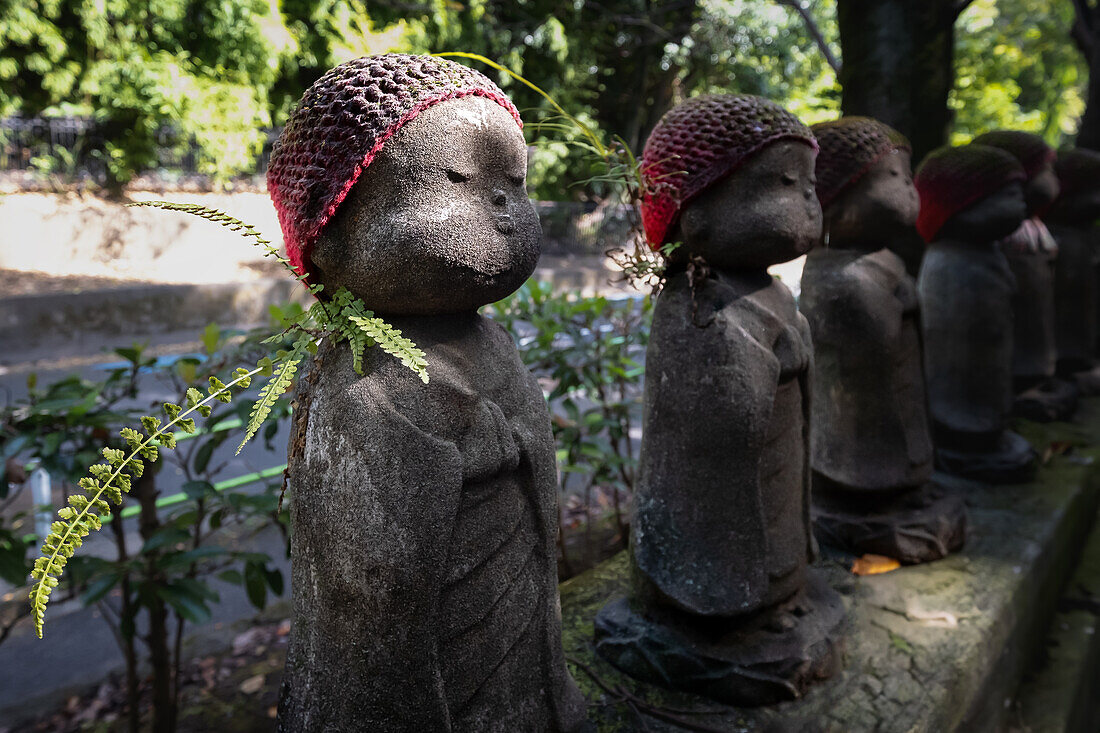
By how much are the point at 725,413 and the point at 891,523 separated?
1383 millimetres

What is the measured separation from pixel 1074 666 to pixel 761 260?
8.35 feet

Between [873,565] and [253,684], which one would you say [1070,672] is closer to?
[873,565]

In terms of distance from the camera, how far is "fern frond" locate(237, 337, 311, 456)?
1392 millimetres

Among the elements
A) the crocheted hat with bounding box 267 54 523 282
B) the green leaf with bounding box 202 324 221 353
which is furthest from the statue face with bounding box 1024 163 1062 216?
the green leaf with bounding box 202 324 221 353

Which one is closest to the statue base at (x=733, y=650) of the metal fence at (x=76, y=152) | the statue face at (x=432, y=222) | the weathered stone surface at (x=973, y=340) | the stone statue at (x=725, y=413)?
the stone statue at (x=725, y=413)

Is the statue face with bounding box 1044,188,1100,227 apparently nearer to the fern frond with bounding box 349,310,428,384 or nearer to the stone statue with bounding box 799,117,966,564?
the stone statue with bounding box 799,117,966,564

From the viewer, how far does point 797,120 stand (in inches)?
91.3

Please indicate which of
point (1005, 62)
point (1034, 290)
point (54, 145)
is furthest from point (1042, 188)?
point (54, 145)

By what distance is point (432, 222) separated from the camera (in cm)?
154

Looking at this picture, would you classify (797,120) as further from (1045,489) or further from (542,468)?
(1045,489)

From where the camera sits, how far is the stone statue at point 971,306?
147 inches

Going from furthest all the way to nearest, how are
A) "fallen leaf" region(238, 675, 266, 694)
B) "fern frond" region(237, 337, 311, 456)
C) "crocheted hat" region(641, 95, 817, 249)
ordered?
"fallen leaf" region(238, 675, 266, 694)
"crocheted hat" region(641, 95, 817, 249)
"fern frond" region(237, 337, 311, 456)

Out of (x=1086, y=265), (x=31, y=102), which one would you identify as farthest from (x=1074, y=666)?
(x=31, y=102)

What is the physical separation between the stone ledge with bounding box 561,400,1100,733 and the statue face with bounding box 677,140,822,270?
126cm
